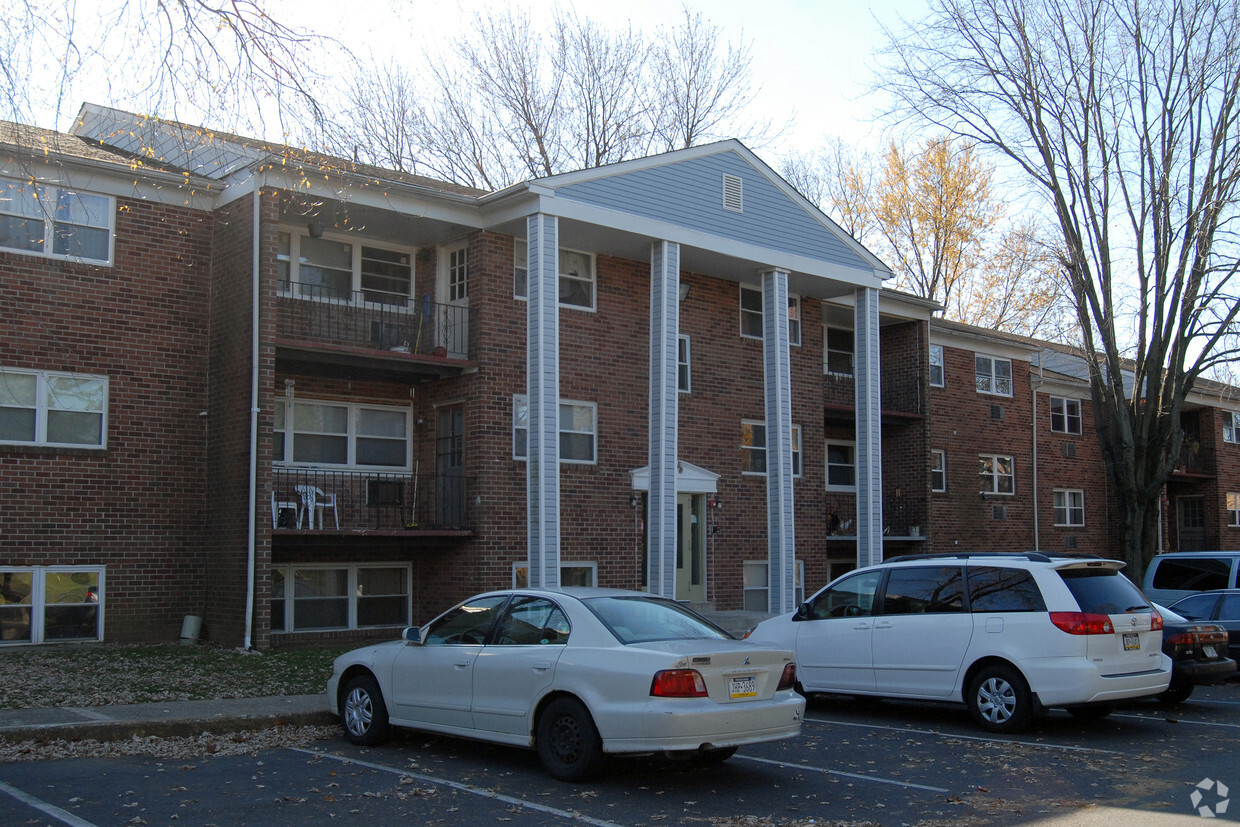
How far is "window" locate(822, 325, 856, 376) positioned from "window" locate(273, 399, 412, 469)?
1117cm

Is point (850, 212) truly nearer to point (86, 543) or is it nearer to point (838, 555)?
point (838, 555)

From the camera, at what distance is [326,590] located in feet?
61.2

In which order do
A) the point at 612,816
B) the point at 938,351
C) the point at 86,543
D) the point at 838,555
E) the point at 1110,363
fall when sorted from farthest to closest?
the point at 938,351 < the point at 838,555 < the point at 1110,363 < the point at 86,543 < the point at 612,816

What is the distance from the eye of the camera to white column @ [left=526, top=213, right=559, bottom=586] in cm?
1759

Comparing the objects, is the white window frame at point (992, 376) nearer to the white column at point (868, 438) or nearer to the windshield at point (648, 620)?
the white column at point (868, 438)

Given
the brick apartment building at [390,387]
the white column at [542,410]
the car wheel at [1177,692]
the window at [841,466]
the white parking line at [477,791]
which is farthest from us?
the window at [841,466]

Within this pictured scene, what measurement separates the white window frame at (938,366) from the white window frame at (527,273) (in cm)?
1178

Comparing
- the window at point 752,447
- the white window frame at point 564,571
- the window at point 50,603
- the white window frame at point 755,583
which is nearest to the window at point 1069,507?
the white window frame at point 755,583

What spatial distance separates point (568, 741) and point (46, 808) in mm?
3406

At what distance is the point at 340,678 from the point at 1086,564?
696 centimetres

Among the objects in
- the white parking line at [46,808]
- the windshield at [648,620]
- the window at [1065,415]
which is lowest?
the white parking line at [46,808]

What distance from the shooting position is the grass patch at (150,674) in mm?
11539

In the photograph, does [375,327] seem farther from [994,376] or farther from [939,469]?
[994,376]

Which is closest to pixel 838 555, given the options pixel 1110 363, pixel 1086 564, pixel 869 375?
pixel 869 375
